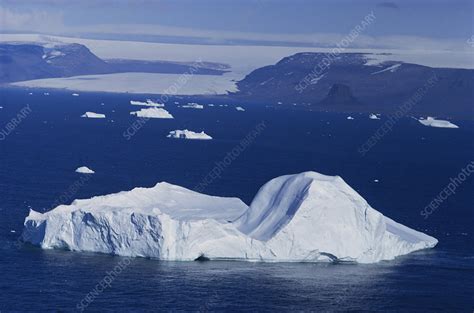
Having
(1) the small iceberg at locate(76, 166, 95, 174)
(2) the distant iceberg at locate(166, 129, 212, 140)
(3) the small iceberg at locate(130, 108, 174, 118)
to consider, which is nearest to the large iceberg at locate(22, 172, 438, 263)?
(1) the small iceberg at locate(76, 166, 95, 174)

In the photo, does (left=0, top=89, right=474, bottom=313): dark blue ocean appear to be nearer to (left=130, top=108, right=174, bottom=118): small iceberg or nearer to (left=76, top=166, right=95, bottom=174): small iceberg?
(left=76, top=166, right=95, bottom=174): small iceberg

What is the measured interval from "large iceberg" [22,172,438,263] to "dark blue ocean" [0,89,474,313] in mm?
838

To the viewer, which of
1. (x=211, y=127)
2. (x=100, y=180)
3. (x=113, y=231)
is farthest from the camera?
(x=211, y=127)

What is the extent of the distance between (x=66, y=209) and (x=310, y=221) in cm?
1247

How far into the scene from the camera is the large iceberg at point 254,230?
152ft

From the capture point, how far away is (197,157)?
9394 cm

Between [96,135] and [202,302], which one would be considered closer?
[202,302]

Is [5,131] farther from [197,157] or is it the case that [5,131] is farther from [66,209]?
[66,209]

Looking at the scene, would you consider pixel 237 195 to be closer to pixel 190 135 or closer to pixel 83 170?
pixel 83 170

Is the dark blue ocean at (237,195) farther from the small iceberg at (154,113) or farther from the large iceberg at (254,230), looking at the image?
the small iceberg at (154,113)

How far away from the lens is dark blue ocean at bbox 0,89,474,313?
131 ft

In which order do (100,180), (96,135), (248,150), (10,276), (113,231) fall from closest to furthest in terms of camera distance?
(10,276)
(113,231)
(100,180)
(248,150)
(96,135)

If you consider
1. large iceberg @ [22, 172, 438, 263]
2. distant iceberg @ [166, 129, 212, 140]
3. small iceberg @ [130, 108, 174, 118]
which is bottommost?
small iceberg @ [130, 108, 174, 118]

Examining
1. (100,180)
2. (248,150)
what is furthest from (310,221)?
(248,150)
